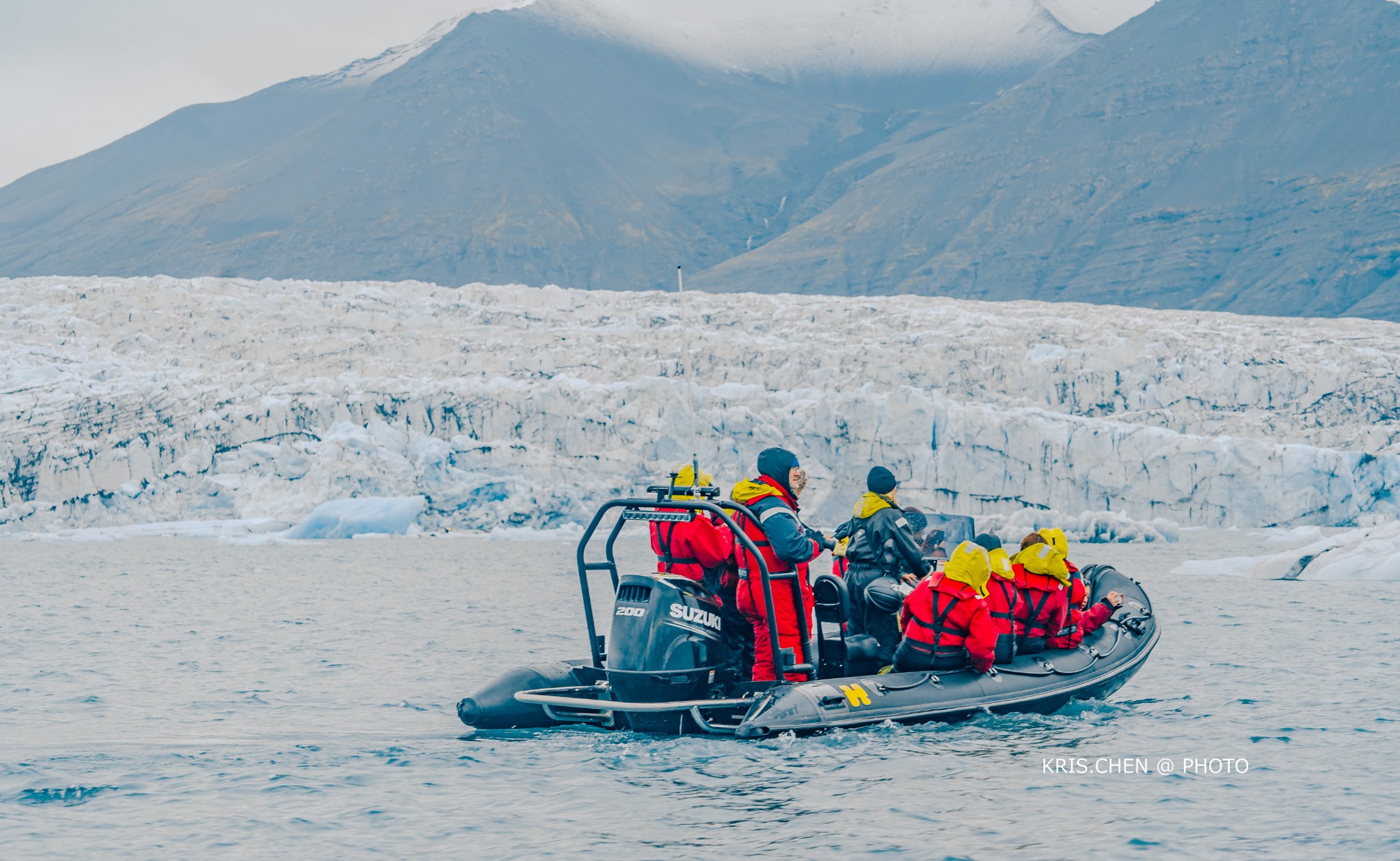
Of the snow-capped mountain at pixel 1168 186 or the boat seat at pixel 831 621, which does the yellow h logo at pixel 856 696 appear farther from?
the snow-capped mountain at pixel 1168 186

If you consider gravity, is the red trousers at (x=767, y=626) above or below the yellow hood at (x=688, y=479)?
below

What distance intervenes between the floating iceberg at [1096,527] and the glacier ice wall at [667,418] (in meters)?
1.74

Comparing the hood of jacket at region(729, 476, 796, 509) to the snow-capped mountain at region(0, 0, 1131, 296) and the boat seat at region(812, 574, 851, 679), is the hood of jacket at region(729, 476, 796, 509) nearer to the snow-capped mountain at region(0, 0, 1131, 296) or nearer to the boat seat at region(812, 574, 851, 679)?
the boat seat at region(812, 574, 851, 679)

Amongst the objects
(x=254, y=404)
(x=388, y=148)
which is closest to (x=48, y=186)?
(x=388, y=148)

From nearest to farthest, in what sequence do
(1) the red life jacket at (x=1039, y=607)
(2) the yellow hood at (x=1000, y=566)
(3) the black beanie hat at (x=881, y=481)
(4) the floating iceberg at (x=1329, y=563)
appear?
(3) the black beanie hat at (x=881, y=481) < (2) the yellow hood at (x=1000, y=566) < (1) the red life jacket at (x=1039, y=607) < (4) the floating iceberg at (x=1329, y=563)

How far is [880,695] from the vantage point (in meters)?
7.64

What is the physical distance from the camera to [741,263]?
125875 millimetres

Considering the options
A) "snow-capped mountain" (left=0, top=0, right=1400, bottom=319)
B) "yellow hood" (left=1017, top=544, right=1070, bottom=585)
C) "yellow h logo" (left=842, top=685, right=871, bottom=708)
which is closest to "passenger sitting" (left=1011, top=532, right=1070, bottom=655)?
"yellow hood" (left=1017, top=544, right=1070, bottom=585)

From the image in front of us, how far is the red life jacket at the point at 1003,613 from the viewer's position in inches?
322

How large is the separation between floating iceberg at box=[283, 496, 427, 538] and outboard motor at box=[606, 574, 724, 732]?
21291 mm

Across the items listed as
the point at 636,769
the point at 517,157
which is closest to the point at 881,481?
the point at 636,769

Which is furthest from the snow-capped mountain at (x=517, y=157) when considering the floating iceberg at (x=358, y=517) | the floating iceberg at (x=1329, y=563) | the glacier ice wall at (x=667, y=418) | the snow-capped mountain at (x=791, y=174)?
the floating iceberg at (x=1329, y=563)

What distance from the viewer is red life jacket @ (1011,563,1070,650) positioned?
→ 28.0ft

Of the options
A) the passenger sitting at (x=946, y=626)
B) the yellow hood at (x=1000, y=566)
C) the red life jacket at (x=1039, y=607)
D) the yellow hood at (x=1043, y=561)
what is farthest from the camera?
the red life jacket at (x=1039, y=607)
